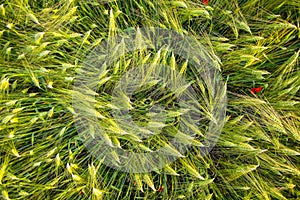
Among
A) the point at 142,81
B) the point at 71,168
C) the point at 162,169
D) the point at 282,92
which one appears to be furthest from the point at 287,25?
the point at 71,168

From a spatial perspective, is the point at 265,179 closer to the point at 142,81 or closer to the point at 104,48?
the point at 142,81

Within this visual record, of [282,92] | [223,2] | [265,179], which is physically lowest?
[265,179]

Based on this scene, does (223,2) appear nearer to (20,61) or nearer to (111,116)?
(111,116)

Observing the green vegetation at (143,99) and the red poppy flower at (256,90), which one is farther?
the red poppy flower at (256,90)

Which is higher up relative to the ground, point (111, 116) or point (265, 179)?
point (111, 116)

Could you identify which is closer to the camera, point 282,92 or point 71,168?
point 71,168

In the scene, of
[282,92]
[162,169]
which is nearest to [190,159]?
[162,169]

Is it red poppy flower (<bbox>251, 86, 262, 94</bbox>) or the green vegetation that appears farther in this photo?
red poppy flower (<bbox>251, 86, 262, 94</bbox>)
